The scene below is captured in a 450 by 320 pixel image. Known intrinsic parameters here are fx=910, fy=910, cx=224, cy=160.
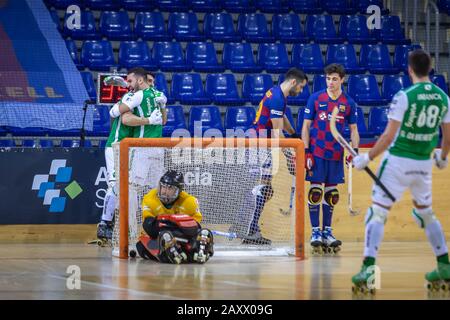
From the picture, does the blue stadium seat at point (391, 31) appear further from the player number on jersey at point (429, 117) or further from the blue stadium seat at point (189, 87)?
the player number on jersey at point (429, 117)

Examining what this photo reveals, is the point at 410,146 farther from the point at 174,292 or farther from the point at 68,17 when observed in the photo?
the point at 68,17

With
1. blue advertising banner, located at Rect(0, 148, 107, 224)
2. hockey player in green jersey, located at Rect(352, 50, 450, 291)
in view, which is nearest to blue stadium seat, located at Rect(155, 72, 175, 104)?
blue advertising banner, located at Rect(0, 148, 107, 224)

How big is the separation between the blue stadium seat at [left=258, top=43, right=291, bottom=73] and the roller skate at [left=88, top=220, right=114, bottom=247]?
5.84 m

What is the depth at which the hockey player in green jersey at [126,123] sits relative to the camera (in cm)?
1148

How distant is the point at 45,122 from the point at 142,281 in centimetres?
633

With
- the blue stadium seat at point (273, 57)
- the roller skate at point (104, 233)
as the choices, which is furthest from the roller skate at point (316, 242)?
the blue stadium seat at point (273, 57)

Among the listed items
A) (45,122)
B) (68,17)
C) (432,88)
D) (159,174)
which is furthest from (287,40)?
(432,88)

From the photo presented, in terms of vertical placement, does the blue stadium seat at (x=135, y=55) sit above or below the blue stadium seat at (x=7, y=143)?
above

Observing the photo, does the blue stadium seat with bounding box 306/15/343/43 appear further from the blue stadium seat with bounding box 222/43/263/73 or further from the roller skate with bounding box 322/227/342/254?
the roller skate with bounding box 322/227/342/254

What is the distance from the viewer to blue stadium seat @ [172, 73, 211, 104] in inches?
626

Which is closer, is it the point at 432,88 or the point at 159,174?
the point at 432,88

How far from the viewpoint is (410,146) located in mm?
7121

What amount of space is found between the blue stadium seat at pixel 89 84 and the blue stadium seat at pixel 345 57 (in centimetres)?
451

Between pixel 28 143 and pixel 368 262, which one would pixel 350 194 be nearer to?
pixel 28 143
